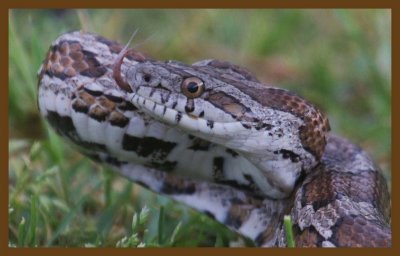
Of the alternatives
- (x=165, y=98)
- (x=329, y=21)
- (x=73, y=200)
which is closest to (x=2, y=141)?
(x=73, y=200)

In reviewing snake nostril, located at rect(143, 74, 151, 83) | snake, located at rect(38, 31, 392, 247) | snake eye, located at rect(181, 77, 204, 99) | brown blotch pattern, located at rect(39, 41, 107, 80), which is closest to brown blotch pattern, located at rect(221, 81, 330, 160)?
snake, located at rect(38, 31, 392, 247)

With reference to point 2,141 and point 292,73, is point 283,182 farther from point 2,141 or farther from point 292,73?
point 292,73

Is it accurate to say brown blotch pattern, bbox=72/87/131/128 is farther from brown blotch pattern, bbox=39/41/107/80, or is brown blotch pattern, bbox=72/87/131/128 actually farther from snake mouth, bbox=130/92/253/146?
snake mouth, bbox=130/92/253/146

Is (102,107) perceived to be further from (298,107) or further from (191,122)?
(298,107)

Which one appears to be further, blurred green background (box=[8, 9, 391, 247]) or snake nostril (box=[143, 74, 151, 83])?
blurred green background (box=[8, 9, 391, 247])

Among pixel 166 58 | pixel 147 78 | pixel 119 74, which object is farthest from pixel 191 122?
pixel 166 58

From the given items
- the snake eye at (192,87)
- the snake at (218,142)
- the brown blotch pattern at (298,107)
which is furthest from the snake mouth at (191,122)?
the brown blotch pattern at (298,107)
